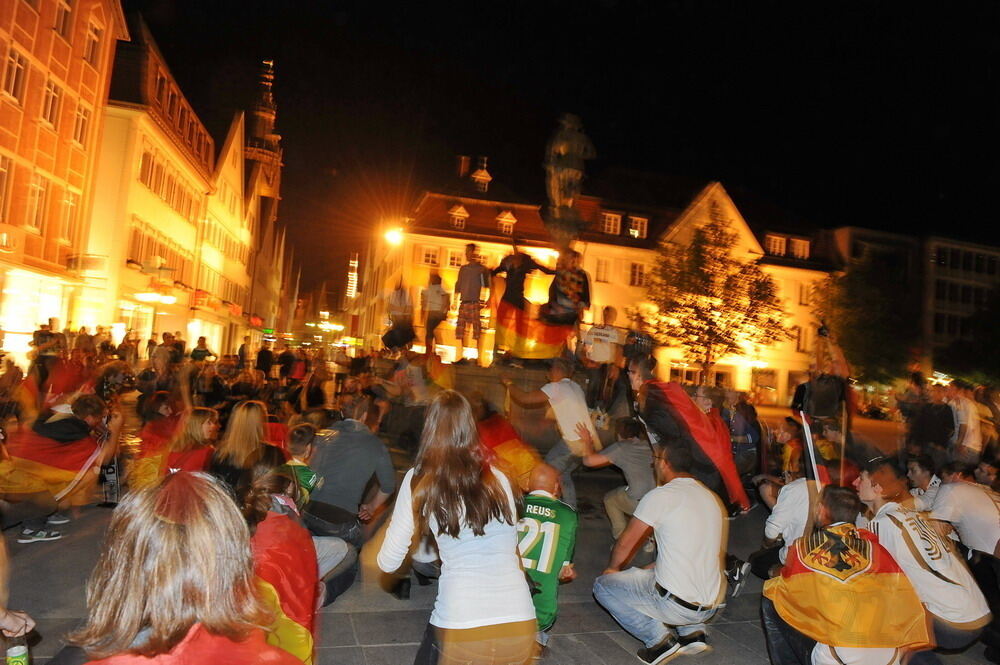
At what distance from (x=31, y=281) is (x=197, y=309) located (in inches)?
667

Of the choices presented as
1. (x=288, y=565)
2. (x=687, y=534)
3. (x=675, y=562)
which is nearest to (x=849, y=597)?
(x=687, y=534)

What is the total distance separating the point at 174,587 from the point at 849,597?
3.44 meters

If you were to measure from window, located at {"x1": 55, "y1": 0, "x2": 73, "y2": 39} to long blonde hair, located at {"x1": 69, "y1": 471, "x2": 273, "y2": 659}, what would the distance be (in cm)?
2612

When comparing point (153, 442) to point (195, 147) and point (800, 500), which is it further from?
point (195, 147)

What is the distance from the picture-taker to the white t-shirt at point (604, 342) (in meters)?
11.0

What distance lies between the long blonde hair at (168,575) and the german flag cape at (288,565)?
93cm

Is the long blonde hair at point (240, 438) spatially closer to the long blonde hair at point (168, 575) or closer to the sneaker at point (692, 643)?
the sneaker at point (692, 643)

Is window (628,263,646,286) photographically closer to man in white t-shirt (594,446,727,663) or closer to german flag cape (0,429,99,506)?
german flag cape (0,429,99,506)

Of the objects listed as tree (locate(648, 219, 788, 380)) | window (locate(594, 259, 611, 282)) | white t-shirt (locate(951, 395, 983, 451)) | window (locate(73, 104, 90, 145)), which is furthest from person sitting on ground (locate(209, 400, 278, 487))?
window (locate(594, 259, 611, 282))

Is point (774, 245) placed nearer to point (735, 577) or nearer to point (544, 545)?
point (735, 577)

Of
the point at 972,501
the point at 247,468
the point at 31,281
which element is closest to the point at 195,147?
the point at 31,281

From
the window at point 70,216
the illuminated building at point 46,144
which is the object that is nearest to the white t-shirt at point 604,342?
the illuminated building at point 46,144

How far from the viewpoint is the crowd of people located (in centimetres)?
197

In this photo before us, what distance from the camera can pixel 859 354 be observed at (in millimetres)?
47000
